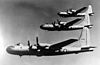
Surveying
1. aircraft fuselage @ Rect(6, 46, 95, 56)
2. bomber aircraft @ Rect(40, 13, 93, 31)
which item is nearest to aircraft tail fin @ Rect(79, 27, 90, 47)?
bomber aircraft @ Rect(40, 13, 93, 31)

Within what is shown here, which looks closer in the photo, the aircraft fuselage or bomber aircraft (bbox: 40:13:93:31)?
the aircraft fuselage

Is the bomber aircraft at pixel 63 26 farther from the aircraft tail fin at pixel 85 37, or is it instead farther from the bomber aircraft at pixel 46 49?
the bomber aircraft at pixel 46 49

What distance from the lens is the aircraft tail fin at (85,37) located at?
48.1 m

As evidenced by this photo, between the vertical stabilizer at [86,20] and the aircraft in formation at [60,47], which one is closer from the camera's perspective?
the aircraft in formation at [60,47]

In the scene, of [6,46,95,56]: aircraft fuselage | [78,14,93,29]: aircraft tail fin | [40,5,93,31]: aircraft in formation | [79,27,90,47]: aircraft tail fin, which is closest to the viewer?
[6,46,95,56]: aircraft fuselage

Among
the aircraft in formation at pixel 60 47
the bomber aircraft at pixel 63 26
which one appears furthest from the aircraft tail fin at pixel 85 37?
the bomber aircraft at pixel 63 26

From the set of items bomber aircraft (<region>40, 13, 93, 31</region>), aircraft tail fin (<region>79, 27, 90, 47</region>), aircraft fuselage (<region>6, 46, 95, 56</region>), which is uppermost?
bomber aircraft (<region>40, 13, 93, 31</region>)

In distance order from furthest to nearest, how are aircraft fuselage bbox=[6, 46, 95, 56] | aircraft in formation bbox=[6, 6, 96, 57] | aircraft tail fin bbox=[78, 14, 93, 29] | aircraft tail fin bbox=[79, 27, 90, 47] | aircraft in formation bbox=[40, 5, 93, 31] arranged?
aircraft tail fin bbox=[78, 14, 93, 29], aircraft tail fin bbox=[79, 27, 90, 47], aircraft in formation bbox=[40, 5, 93, 31], aircraft fuselage bbox=[6, 46, 95, 56], aircraft in formation bbox=[6, 6, 96, 57]

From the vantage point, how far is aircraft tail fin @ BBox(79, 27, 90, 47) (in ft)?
158

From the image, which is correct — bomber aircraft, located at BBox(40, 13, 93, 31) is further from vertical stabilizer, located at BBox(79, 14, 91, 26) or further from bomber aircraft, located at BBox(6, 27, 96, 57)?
bomber aircraft, located at BBox(6, 27, 96, 57)

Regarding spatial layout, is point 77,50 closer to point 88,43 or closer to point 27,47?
point 88,43

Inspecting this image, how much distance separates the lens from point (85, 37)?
48.9 meters

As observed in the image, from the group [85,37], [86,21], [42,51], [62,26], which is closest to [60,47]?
[42,51]

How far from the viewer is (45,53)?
144 ft
